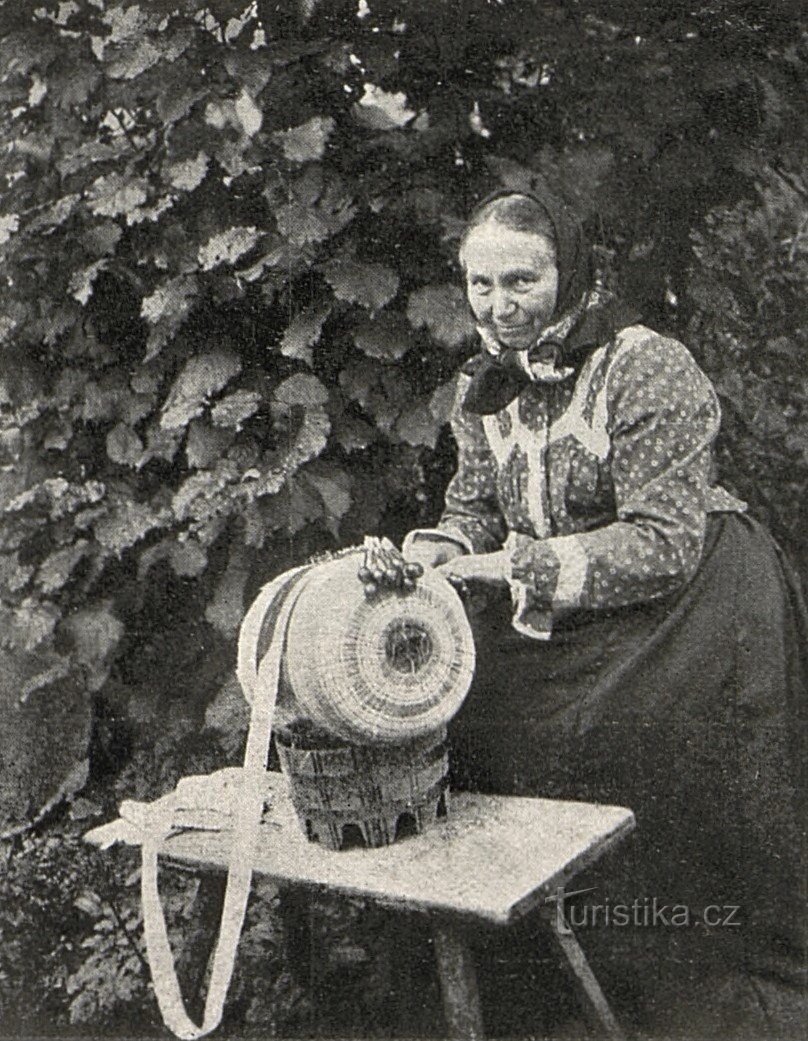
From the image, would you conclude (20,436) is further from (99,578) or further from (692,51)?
(692,51)

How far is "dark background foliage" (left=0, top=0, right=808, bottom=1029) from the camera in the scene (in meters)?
2.25

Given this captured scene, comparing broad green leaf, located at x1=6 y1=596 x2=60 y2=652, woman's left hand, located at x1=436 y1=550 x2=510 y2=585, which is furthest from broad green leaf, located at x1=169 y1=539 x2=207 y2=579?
woman's left hand, located at x1=436 y1=550 x2=510 y2=585

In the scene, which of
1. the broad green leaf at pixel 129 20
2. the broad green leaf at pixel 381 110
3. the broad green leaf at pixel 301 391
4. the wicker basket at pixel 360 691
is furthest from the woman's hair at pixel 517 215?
the broad green leaf at pixel 129 20

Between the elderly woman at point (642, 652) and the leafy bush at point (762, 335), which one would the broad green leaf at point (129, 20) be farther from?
the leafy bush at point (762, 335)

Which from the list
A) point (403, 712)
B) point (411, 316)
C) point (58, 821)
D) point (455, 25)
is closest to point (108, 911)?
point (58, 821)

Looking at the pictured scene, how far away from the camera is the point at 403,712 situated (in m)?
1.96

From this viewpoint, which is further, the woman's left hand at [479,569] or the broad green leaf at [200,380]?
the broad green leaf at [200,380]

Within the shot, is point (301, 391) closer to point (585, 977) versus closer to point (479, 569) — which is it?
point (479, 569)

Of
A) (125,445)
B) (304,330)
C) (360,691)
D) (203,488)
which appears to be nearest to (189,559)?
(203,488)

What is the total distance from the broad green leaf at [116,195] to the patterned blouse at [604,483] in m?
0.80

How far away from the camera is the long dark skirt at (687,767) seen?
2.13 meters

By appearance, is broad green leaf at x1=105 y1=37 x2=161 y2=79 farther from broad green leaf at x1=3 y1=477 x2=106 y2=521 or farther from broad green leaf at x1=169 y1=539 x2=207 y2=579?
broad green leaf at x1=169 y1=539 x2=207 y2=579

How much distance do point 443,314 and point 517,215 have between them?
0.79ft

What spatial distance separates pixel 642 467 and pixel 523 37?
0.85 meters
